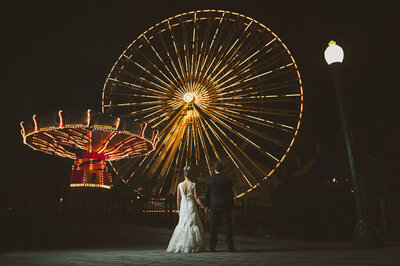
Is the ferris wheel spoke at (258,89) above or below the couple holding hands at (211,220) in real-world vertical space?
above

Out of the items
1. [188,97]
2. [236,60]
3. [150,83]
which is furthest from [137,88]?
[236,60]

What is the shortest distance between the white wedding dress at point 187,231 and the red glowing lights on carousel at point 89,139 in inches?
336

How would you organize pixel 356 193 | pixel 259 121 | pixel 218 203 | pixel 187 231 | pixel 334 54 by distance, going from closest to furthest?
pixel 218 203
pixel 187 231
pixel 356 193
pixel 334 54
pixel 259 121

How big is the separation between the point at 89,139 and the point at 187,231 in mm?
12289

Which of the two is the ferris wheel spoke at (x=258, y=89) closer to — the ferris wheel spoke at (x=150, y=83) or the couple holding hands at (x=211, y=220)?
the ferris wheel spoke at (x=150, y=83)

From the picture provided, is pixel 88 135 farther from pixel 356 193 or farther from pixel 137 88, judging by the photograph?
pixel 356 193

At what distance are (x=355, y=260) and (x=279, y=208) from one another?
244 inches

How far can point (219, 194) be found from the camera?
19.5 ft

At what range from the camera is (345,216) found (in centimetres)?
944

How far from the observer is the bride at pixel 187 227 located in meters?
5.94

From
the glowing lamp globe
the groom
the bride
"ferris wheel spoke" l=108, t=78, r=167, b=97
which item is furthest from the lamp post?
"ferris wheel spoke" l=108, t=78, r=167, b=97

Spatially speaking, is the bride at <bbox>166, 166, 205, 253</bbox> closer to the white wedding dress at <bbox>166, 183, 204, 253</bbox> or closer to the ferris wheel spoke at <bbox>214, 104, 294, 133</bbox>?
the white wedding dress at <bbox>166, 183, 204, 253</bbox>

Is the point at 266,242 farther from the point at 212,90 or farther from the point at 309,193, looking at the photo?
the point at 212,90

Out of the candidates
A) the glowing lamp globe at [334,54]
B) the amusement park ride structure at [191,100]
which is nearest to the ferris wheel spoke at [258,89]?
the amusement park ride structure at [191,100]
